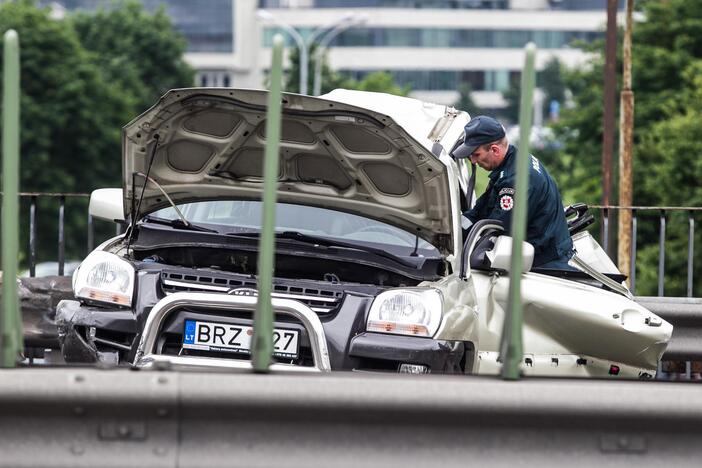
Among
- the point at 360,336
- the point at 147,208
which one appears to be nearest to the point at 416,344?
the point at 360,336

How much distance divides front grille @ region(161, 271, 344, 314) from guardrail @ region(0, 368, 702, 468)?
2788 mm

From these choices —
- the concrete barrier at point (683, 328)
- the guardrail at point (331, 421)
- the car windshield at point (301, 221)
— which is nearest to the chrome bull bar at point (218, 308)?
the car windshield at point (301, 221)

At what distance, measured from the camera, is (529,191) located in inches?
290

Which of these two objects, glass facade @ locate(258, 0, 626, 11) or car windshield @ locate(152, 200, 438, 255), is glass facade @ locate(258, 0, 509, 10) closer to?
glass facade @ locate(258, 0, 626, 11)

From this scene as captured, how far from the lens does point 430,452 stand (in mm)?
3213

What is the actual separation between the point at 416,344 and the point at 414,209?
105cm

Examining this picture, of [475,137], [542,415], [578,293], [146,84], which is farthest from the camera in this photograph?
[146,84]

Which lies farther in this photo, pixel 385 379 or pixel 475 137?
pixel 475 137

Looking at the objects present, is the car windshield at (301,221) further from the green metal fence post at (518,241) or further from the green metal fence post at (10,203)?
the green metal fence post at (10,203)

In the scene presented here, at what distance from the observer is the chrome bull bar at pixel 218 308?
5777 mm

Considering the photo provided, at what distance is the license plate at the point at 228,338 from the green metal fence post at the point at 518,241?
2665mm

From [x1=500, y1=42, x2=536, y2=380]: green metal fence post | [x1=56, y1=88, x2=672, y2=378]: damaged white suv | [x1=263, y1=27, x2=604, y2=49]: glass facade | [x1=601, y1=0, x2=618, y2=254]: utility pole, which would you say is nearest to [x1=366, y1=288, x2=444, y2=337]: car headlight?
[x1=56, y1=88, x2=672, y2=378]: damaged white suv

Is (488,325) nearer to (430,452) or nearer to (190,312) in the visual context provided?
(190,312)

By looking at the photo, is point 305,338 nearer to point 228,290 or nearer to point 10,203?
point 228,290
